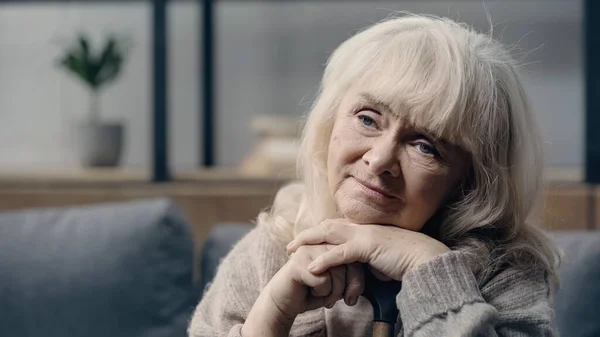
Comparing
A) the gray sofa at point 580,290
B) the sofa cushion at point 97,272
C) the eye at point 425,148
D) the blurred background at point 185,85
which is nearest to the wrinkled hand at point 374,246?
the eye at point 425,148

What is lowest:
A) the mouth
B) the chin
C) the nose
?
the chin

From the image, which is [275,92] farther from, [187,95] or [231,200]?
[231,200]

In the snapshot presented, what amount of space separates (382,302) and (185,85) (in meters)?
→ 1.82

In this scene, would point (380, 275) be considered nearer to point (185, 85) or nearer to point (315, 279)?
point (315, 279)

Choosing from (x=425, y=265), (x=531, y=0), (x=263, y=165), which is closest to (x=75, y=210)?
(x=263, y=165)

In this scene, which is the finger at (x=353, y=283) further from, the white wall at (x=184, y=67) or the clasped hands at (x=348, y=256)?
the white wall at (x=184, y=67)

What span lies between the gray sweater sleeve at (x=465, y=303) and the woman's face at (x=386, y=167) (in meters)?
0.09

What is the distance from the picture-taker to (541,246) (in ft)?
4.21

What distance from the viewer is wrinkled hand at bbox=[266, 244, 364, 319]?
1.14 m

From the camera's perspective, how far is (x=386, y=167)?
1130 mm

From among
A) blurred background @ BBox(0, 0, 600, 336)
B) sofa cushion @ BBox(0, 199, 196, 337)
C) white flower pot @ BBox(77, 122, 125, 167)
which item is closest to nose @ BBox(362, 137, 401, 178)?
sofa cushion @ BBox(0, 199, 196, 337)

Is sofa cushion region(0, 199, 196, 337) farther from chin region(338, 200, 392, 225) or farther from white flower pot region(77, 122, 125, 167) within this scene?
chin region(338, 200, 392, 225)

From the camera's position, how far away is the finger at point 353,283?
114 cm

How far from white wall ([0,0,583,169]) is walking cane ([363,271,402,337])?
1.57 m
